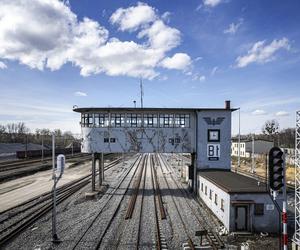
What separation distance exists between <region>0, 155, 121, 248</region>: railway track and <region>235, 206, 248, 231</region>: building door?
1318cm

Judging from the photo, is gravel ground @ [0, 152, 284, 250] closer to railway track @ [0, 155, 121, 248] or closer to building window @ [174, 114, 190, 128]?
railway track @ [0, 155, 121, 248]

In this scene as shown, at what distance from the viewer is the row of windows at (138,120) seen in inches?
1316

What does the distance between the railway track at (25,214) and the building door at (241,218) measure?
13180 mm

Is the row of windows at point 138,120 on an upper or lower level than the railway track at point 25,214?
upper

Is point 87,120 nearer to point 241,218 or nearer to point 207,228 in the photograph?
point 207,228

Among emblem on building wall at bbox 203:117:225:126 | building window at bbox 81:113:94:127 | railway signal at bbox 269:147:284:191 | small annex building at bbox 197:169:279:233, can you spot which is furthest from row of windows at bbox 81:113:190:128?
railway signal at bbox 269:147:284:191

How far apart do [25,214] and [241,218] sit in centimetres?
1548

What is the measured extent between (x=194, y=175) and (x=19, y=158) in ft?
215

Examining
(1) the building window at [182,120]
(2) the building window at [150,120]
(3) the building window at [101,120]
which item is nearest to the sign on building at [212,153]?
(1) the building window at [182,120]

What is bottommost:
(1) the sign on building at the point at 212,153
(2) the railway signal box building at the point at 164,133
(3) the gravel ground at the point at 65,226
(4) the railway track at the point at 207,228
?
(3) the gravel ground at the point at 65,226

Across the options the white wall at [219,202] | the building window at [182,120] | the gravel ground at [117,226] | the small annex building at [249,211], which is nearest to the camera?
the gravel ground at [117,226]

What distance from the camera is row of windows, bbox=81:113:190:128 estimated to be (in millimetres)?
33438

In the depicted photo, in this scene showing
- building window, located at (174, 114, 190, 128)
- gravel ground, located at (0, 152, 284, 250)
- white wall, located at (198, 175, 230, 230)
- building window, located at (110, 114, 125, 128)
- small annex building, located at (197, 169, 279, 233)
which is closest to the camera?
gravel ground, located at (0, 152, 284, 250)

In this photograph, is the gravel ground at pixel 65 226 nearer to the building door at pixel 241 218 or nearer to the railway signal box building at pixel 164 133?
the railway signal box building at pixel 164 133
